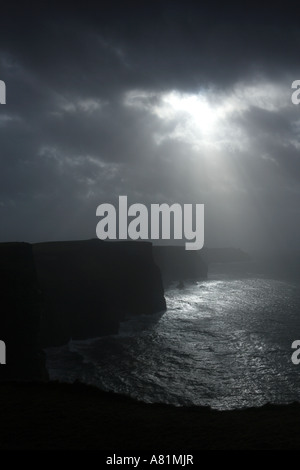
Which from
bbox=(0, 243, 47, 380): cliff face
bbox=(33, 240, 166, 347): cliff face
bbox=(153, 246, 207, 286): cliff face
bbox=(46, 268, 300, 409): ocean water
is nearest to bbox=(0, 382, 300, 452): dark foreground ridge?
bbox=(0, 243, 47, 380): cliff face

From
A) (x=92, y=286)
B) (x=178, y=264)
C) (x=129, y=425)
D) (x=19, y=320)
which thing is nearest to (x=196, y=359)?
(x=19, y=320)

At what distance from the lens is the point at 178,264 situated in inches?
5955

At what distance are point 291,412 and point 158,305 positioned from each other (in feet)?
215

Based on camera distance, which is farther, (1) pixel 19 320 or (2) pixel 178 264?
(2) pixel 178 264

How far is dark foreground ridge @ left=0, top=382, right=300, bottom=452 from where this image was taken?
11.0 meters

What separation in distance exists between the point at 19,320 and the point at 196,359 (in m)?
24.4

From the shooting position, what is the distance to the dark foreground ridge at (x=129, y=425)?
1101 cm

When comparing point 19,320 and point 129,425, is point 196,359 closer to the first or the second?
point 19,320

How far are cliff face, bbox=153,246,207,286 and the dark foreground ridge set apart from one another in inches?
4601

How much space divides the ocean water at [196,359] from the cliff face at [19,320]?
623 centimetres

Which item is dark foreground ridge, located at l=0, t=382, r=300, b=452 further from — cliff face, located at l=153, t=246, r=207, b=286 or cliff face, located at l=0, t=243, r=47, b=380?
cliff face, located at l=153, t=246, r=207, b=286

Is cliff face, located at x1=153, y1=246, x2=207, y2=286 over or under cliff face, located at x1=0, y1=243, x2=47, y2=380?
over

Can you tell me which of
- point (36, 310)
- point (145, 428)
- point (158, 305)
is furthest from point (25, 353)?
point (158, 305)
